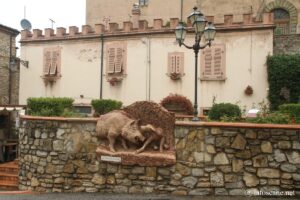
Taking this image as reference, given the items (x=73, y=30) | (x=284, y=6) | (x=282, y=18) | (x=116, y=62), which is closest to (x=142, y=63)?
(x=116, y=62)

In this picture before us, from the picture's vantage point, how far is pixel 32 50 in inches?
907

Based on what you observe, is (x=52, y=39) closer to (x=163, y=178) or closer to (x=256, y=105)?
(x=256, y=105)

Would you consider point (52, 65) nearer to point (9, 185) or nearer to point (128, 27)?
point (128, 27)

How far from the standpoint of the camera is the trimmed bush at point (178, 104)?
18.2 meters

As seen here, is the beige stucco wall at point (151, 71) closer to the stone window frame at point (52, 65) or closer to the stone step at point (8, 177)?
the stone window frame at point (52, 65)

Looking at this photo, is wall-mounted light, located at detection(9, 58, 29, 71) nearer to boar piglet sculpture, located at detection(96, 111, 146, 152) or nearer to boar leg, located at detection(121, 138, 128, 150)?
boar piglet sculpture, located at detection(96, 111, 146, 152)

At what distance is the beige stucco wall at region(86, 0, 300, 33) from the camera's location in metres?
26.9

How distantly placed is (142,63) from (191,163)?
36.7 feet

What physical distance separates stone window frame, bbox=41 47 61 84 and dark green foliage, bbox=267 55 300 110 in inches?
452

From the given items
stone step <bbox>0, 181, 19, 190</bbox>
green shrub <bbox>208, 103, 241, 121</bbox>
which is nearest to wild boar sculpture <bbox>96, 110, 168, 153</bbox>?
green shrub <bbox>208, 103, 241, 121</bbox>

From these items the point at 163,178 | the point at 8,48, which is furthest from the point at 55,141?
the point at 8,48

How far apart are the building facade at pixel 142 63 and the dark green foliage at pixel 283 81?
459 millimetres

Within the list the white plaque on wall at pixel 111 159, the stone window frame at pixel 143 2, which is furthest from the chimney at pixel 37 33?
the white plaque on wall at pixel 111 159

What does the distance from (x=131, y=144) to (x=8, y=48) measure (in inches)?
686
